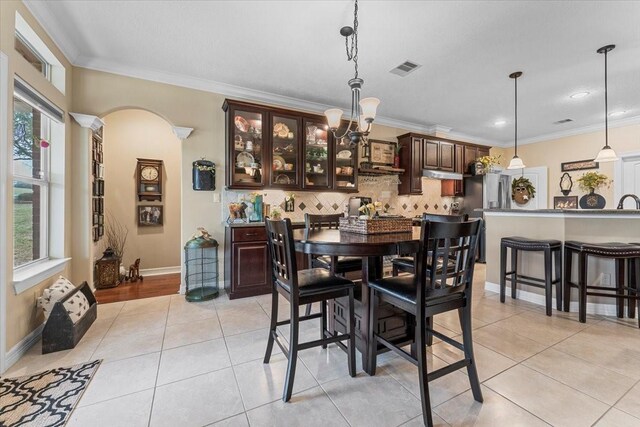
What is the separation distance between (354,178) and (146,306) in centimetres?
329

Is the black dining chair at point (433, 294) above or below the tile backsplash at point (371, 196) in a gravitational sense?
below

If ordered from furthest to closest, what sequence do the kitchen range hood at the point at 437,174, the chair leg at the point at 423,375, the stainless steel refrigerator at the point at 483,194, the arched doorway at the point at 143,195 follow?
the stainless steel refrigerator at the point at 483,194 < the kitchen range hood at the point at 437,174 < the arched doorway at the point at 143,195 < the chair leg at the point at 423,375

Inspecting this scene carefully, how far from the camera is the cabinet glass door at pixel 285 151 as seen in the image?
386 centimetres

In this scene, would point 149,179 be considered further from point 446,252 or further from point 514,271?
point 514,271

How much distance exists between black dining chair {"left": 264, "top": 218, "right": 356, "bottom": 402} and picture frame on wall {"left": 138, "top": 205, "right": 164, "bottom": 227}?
11.6 feet

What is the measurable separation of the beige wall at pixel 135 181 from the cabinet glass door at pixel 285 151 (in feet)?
5.63

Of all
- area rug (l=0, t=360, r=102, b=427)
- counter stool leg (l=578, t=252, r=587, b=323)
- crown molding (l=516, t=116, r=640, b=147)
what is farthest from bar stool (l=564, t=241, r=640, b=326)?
area rug (l=0, t=360, r=102, b=427)

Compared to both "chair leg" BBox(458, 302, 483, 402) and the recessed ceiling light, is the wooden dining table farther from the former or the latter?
the recessed ceiling light

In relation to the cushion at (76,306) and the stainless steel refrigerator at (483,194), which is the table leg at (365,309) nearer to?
the cushion at (76,306)

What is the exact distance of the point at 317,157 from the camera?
4211 mm

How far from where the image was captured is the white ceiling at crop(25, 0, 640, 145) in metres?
2.28

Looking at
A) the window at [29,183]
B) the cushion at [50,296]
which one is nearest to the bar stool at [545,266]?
the cushion at [50,296]

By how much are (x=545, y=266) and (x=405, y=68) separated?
8.66ft

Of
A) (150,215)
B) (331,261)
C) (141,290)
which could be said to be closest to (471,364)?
(331,261)
